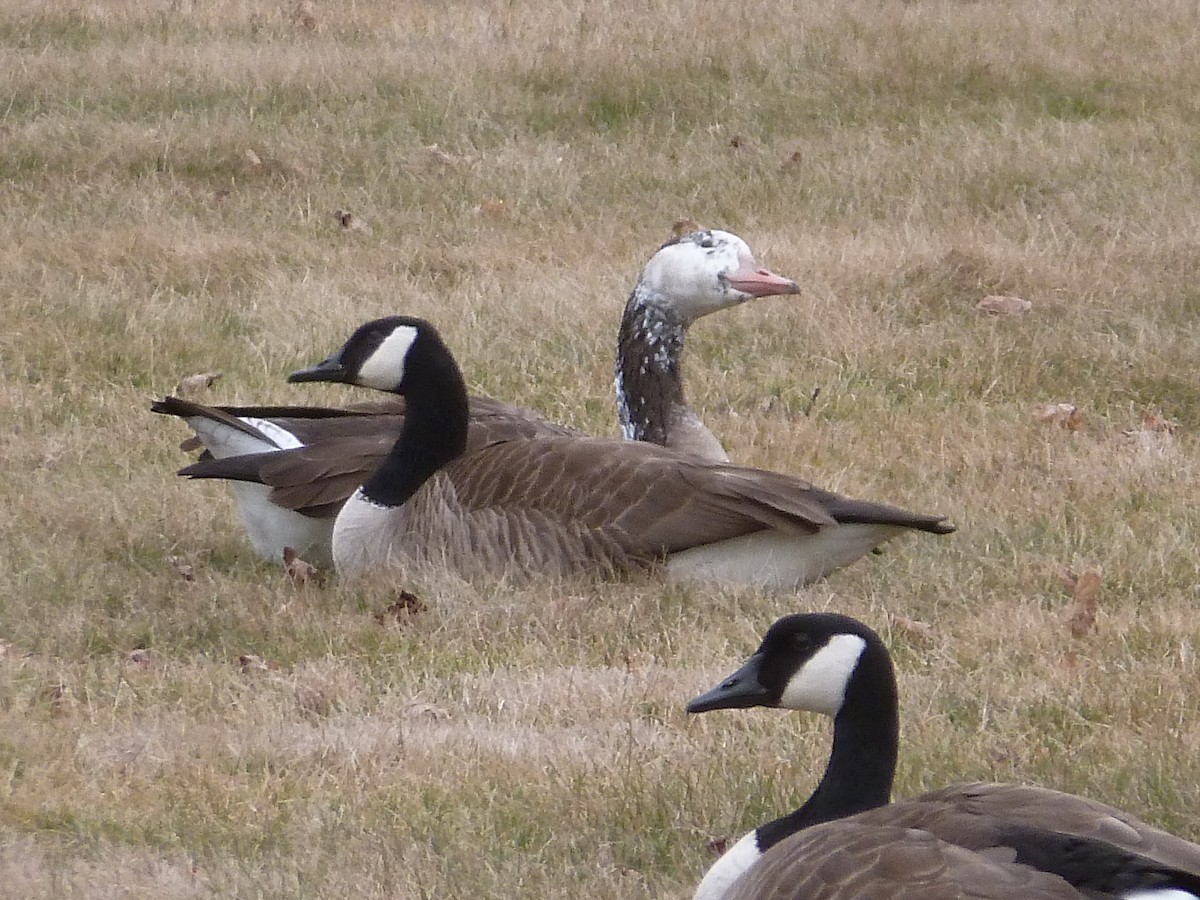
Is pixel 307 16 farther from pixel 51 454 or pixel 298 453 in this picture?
pixel 298 453

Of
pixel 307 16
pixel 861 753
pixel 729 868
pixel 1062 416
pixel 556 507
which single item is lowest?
pixel 1062 416

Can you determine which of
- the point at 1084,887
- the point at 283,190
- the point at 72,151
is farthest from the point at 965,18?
the point at 1084,887

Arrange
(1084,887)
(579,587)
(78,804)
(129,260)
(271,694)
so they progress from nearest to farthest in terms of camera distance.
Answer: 1. (1084,887)
2. (78,804)
3. (271,694)
4. (579,587)
5. (129,260)

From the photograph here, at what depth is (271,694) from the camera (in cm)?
531

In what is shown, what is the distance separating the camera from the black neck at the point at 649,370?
7289 millimetres

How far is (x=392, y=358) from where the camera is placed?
655 centimetres

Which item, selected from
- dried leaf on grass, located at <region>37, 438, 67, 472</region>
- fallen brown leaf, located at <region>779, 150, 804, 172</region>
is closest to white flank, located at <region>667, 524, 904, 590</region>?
dried leaf on grass, located at <region>37, 438, 67, 472</region>

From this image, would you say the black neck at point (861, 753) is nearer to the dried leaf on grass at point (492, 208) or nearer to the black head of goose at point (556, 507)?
the black head of goose at point (556, 507)

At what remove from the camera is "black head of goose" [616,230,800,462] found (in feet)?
23.6

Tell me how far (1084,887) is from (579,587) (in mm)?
3330

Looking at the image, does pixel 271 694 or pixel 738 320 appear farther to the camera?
pixel 738 320

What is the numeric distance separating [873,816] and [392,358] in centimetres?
345

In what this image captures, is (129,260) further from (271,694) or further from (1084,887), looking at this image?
(1084,887)

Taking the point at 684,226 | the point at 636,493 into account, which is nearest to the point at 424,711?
the point at 636,493
